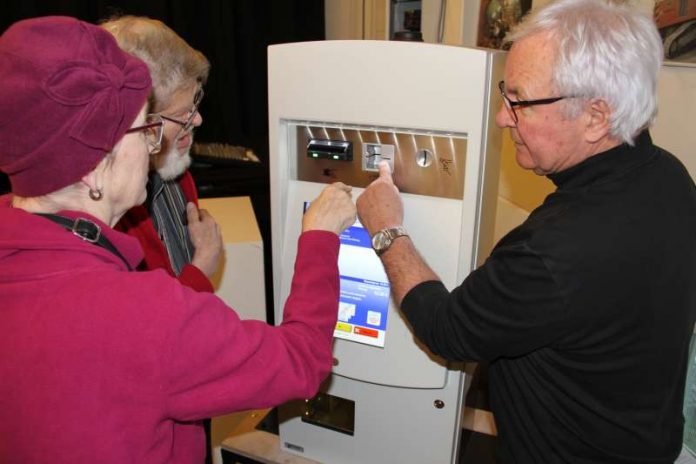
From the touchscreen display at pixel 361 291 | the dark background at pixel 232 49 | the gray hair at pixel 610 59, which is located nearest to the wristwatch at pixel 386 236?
the touchscreen display at pixel 361 291

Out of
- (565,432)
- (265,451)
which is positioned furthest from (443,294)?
(265,451)

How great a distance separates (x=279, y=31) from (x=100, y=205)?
287cm

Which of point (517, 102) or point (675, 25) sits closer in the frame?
point (517, 102)

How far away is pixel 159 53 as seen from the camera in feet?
3.84

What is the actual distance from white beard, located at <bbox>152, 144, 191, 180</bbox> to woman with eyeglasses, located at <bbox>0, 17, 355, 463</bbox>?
523 millimetres

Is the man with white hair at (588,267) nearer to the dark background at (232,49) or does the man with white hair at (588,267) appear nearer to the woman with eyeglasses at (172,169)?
the woman with eyeglasses at (172,169)

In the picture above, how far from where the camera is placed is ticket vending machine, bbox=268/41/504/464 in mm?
1107

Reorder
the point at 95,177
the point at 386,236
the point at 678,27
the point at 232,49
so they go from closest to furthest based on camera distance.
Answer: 1. the point at 95,177
2. the point at 386,236
3. the point at 678,27
4. the point at 232,49

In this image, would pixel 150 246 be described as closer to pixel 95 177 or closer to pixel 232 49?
pixel 95 177

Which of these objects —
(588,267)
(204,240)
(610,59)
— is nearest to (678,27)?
(610,59)

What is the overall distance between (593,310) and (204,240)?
97 centimetres

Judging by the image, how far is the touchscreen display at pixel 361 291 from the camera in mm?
1267

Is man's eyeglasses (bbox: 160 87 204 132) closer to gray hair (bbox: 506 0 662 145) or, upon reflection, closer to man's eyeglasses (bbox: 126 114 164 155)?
man's eyeglasses (bbox: 126 114 164 155)

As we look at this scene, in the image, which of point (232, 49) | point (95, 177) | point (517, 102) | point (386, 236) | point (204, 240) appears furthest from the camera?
point (232, 49)
